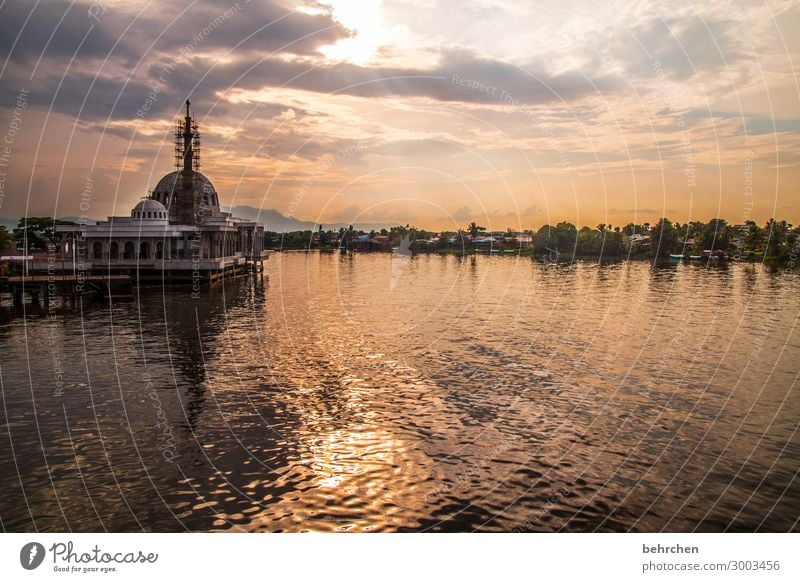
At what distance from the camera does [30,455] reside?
22125 mm

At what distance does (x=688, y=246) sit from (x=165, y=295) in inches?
7040

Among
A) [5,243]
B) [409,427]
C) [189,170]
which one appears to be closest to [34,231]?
[5,243]

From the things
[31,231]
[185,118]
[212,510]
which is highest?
[185,118]

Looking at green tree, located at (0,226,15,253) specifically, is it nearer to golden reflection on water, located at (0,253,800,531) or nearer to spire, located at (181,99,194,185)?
spire, located at (181,99,194,185)

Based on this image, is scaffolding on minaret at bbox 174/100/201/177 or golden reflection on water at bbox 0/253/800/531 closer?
golden reflection on water at bbox 0/253/800/531

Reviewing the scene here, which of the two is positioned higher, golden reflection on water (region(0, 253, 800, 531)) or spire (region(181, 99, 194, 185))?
spire (region(181, 99, 194, 185))

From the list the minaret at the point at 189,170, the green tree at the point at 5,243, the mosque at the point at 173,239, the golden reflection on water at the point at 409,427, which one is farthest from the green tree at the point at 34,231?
the golden reflection on water at the point at 409,427

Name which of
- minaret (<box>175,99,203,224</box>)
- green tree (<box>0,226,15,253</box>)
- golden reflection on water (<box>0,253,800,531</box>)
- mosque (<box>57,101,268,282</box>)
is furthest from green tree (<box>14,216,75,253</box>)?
golden reflection on water (<box>0,253,800,531</box>)

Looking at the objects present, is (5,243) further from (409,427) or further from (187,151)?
(409,427)

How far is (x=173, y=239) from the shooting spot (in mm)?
92500

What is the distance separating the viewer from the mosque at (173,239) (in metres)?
84.2

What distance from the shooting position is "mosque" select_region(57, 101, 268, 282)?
8419 centimetres

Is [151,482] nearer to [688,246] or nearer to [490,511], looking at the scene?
[490,511]

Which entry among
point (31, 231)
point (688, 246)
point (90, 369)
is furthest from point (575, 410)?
point (688, 246)
